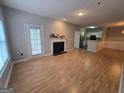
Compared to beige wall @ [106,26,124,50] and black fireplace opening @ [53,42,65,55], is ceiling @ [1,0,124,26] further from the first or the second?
A: beige wall @ [106,26,124,50]

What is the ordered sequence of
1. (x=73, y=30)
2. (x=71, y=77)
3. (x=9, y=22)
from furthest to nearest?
(x=73, y=30)
(x=9, y=22)
(x=71, y=77)

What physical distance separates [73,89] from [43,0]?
128 inches

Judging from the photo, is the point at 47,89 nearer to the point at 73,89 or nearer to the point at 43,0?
the point at 73,89

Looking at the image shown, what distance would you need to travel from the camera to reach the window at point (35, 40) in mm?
4416

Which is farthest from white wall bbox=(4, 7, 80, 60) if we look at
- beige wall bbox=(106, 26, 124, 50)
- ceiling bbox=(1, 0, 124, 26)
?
beige wall bbox=(106, 26, 124, 50)

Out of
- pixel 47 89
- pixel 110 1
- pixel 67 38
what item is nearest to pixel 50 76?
pixel 47 89

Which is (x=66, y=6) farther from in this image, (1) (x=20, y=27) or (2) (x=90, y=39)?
(2) (x=90, y=39)

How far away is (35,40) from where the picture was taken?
15.0 feet

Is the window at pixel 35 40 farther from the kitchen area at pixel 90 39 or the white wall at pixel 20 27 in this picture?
the kitchen area at pixel 90 39

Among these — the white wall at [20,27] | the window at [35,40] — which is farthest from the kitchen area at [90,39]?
the window at [35,40]

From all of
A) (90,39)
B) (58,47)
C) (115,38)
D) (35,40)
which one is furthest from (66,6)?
(115,38)

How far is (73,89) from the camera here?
2.01 m

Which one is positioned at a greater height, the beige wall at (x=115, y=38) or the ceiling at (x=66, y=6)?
the ceiling at (x=66, y=6)

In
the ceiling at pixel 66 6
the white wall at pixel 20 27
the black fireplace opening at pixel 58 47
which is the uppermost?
the ceiling at pixel 66 6
